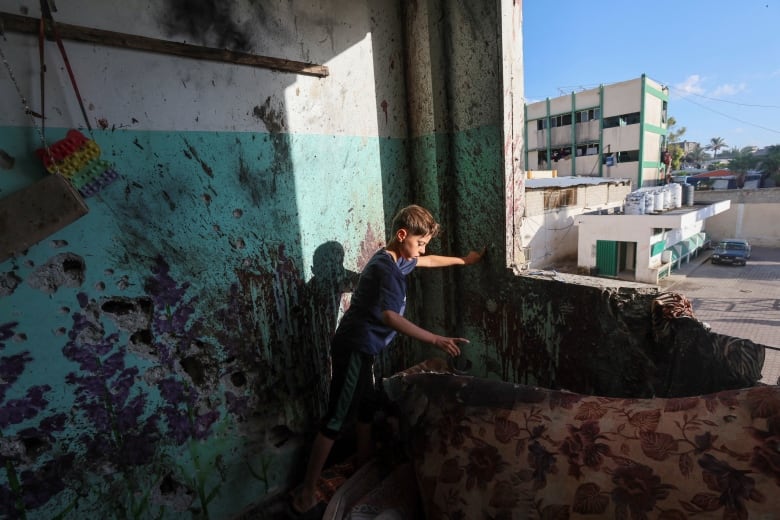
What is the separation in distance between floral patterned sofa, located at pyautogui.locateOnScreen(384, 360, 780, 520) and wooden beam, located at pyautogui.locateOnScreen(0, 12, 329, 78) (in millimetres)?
1611

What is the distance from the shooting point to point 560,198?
12.5m

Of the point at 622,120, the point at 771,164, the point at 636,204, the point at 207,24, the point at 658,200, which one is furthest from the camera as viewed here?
the point at 771,164

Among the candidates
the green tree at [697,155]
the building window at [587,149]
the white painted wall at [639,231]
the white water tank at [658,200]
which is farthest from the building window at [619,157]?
the green tree at [697,155]

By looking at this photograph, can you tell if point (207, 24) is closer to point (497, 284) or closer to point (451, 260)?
point (451, 260)

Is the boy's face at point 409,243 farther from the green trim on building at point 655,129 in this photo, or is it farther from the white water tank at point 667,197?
the green trim on building at point 655,129

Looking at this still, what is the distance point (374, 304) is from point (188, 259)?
83cm

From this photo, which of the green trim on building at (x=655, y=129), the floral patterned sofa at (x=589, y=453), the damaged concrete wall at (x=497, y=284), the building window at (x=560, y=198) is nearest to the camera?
the floral patterned sofa at (x=589, y=453)

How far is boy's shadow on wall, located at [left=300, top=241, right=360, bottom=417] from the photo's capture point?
6.32 ft

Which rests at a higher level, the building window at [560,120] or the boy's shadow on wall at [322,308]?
the building window at [560,120]

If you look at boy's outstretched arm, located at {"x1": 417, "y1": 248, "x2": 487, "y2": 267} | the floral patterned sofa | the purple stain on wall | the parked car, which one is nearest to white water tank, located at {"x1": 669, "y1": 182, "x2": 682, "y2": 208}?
the parked car

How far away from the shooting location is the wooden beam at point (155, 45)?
112 cm

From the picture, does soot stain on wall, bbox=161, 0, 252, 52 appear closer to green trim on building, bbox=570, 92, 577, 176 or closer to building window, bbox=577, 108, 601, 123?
building window, bbox=577, 108, 601, 123

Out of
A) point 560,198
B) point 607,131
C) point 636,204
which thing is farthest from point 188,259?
point 607,131

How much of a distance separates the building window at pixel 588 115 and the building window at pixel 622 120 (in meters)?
0.53
